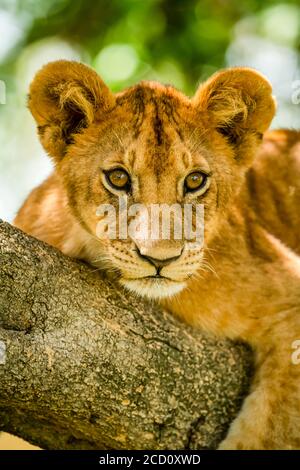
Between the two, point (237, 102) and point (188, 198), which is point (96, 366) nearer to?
point (188, 198)

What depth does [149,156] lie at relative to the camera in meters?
4.33

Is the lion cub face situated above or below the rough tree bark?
above

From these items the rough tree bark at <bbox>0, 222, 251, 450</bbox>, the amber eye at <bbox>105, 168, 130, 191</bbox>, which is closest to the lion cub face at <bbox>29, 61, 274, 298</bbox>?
the amber eye at <bbox>105, 168, 130, 191</bbox>

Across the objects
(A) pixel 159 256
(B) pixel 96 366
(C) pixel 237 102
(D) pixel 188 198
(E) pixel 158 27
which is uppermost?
(E) pixel 158 27

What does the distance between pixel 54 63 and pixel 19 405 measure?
1.84 meters

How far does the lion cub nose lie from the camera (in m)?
4.07

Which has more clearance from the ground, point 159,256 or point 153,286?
point 159,256

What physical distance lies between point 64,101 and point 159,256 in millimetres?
1121

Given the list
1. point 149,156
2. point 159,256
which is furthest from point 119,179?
point 159,256

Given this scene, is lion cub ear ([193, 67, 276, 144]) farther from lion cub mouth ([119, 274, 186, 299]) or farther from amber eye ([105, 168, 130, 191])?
lion cub mouth ([119, 274, 186, 299])

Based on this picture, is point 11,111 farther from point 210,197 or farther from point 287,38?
point 210,197

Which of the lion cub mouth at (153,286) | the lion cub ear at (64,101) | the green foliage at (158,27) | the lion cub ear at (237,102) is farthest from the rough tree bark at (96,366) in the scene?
the green foliage at (158,27)
